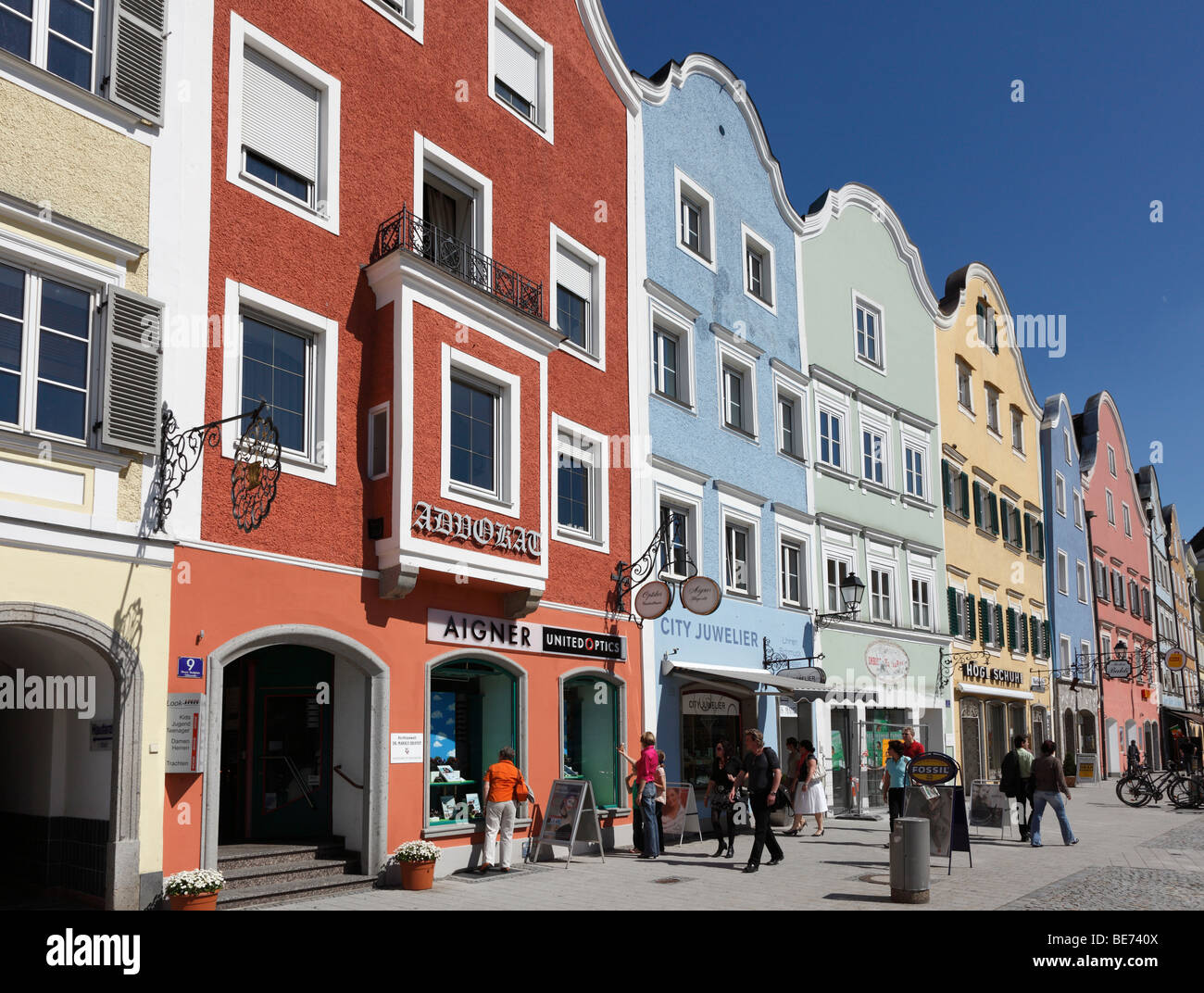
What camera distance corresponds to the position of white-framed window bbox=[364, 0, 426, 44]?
50.6 feet

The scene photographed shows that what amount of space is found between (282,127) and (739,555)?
1257cm

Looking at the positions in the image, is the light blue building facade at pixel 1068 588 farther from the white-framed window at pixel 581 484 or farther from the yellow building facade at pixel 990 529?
the white-framed window at pixel 581 484

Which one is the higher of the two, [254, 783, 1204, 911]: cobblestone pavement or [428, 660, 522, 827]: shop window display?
[428, 660, 522, 827]: shop window display

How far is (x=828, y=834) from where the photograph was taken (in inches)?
798

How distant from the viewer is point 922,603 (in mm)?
30469

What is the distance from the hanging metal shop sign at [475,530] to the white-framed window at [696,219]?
8.77 m

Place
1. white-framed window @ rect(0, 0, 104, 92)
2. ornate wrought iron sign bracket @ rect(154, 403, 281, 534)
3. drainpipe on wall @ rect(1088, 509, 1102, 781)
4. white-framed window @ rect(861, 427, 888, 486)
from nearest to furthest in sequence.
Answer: white-framed window @ rect(0, 0, 104, 92)
ornate wrought iron sign bracket @ rect(154, 403, 281, 534)
white-framed window @ rect(861, 427, 888, 486)
drainpipe on wall @ rect(1088, 509, 1102, 781)

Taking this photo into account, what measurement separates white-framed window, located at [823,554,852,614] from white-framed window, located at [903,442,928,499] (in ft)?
16.7

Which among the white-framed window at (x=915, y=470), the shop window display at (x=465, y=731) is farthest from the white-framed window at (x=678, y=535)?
the white-framed window at (x=915, y=470)

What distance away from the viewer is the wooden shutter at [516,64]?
1792cm

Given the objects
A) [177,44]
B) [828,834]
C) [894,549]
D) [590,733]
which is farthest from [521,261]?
[894,549]

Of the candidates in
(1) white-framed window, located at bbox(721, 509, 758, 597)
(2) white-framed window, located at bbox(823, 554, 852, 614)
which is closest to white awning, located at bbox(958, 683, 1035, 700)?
(2) white-framed window, located at bbox(823, 554, 852, 614)

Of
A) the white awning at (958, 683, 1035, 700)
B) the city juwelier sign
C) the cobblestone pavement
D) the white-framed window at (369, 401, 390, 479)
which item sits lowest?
the cobblestone pavement

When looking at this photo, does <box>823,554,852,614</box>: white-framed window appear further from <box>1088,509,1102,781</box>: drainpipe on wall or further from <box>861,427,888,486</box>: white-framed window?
<box>1088,509,1102,781</box>: drainpipe on wall
